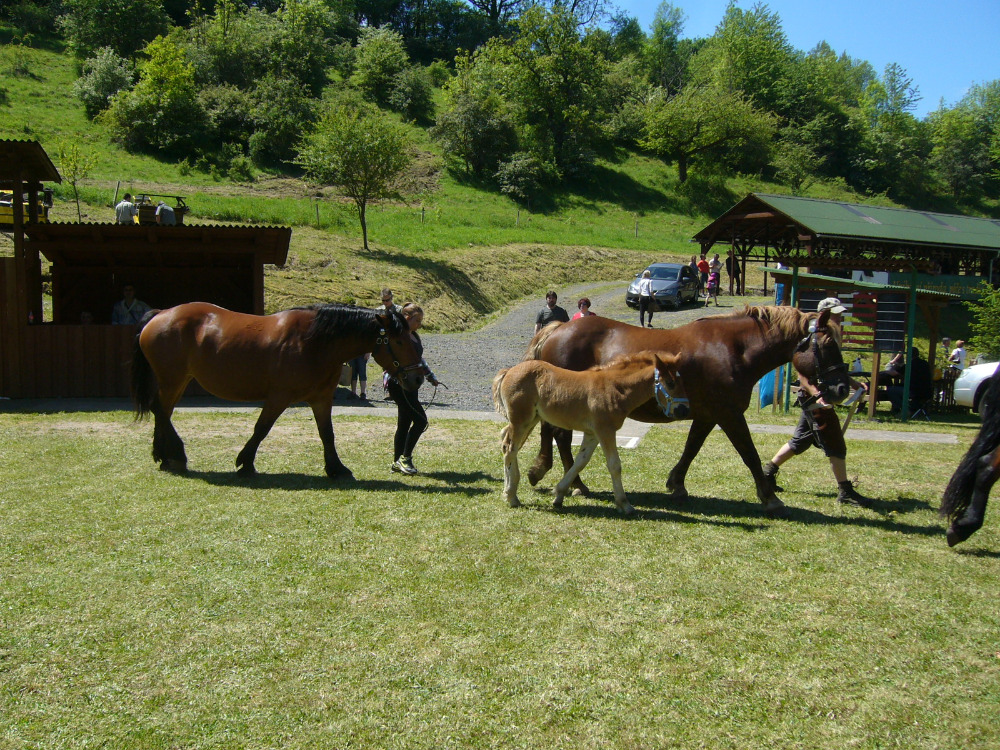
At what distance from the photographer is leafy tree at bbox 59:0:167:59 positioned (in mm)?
62844

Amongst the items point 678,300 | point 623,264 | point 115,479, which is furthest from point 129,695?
point 623,264

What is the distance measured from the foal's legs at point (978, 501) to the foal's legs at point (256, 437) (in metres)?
6.92

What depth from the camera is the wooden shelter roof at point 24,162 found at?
1340 centimetres

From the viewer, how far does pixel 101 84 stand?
175 feet

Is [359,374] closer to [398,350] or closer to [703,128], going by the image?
[398,350]

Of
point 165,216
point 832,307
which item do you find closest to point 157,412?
point 165,216

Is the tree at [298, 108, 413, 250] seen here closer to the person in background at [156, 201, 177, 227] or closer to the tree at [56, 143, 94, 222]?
the tree at [56, 143, 94, 222]

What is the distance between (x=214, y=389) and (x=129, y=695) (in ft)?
18.4

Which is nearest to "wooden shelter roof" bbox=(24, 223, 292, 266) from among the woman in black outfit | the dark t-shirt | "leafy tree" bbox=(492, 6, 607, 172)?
the dark t-shirt

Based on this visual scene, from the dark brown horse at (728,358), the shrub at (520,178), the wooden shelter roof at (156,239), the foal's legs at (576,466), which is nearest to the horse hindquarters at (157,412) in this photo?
the dark brown horse at (728,358)

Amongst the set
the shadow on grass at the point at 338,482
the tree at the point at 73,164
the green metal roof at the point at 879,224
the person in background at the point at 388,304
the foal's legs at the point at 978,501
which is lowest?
the shadow on grass at the point at 338,482

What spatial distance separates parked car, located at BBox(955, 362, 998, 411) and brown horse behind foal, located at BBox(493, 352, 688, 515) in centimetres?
1210

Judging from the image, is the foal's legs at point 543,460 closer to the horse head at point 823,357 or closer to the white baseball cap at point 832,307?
the horse head at point 823,357

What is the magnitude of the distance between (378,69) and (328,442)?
68.0 meters
